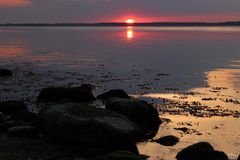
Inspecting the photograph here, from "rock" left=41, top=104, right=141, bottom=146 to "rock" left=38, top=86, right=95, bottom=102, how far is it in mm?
9282

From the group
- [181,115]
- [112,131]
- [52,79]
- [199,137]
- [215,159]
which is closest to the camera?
[215,159]

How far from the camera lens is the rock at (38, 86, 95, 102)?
1059 inches

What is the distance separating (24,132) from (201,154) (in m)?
7.27

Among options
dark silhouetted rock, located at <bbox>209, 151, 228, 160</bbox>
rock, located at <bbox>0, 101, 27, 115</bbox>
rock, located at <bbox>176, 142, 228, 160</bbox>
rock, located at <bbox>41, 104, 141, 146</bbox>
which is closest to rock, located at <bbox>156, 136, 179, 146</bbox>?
rock, located at <bbox>41, 104, 141, 146</bbox>

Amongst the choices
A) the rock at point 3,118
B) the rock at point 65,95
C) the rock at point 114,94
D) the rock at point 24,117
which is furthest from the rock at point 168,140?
the rock at point 65,95

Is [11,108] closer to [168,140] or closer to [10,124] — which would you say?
[10,124]

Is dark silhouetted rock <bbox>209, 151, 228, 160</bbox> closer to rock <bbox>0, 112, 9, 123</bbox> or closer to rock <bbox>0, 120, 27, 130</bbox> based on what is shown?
rock <bbox>0, 120, 27, 130</bbox>

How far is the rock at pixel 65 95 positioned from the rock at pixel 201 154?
1234 centimetres

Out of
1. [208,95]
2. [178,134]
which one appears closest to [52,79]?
[208,95]

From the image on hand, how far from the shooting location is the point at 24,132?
58.9 ft

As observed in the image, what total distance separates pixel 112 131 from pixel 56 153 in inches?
86.6

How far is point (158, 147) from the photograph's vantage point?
17.3 metres

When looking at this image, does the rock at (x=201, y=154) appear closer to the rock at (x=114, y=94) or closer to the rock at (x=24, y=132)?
the rock at (x=24, y=132)

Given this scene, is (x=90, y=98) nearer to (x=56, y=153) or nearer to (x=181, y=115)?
(x=181, y=115)
